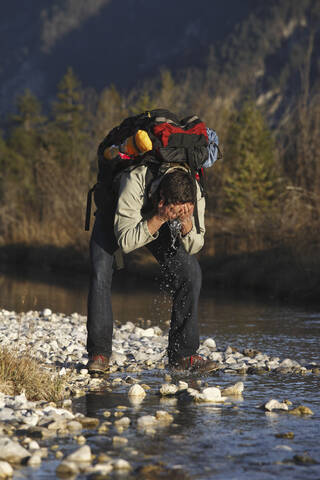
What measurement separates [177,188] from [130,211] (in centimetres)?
43

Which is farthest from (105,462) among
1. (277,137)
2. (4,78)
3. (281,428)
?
(4,78)

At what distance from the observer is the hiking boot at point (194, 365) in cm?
639

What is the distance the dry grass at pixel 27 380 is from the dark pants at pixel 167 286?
0.64 m

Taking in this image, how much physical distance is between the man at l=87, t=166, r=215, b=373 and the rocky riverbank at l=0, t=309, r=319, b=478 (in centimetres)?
22

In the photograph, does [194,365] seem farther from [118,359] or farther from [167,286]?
[118,359]

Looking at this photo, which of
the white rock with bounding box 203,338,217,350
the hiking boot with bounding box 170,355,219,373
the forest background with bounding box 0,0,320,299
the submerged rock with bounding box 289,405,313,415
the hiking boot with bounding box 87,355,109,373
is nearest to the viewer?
the submerged rock with bounding box 289,405,313,415

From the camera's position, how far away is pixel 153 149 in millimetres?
5695

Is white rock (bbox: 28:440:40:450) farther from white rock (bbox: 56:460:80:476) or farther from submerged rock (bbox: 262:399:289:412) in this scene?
submerged rock (bbox: 262:399:289:412)

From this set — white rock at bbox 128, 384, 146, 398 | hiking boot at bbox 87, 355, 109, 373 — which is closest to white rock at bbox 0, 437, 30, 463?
white rock at bbox 128, 384, 146, 398

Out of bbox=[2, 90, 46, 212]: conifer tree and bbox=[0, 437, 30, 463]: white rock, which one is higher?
bbox=[2, 90, 46, 212]: conifer tree

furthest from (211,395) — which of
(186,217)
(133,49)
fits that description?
(133,49)

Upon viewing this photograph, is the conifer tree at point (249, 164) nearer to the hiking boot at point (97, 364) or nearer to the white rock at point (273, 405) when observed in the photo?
the hiking boot at point (97, 364)

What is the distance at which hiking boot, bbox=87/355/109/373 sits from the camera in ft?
20.4

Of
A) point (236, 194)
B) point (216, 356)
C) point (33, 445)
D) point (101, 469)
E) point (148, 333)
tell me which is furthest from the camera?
point (236, 194)
